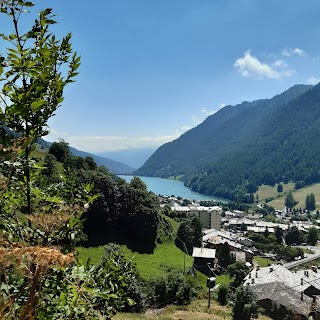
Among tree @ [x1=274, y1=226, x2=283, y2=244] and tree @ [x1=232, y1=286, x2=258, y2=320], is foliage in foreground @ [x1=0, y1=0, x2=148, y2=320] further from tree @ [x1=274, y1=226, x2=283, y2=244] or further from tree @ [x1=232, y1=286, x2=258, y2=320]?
tree @ [x1=274, y1=226, x2=283, y2=244]

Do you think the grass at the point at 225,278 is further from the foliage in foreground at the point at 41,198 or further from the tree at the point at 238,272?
the foliage in foreground at the point at 41,198

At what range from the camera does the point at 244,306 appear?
2680 cm

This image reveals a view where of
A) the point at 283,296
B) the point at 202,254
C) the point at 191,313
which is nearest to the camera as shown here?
the point at 191,313

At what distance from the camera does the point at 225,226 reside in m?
127

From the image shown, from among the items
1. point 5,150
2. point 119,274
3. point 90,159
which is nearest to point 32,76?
point 5,150

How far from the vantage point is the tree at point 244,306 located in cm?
2620

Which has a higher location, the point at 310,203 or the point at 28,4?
the point at 28,4

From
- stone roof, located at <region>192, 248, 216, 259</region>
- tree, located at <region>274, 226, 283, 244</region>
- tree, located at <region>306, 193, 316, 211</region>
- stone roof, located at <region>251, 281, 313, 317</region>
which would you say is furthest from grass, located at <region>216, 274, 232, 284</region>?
tree, located at <region>306, 193, 316, 211</region>

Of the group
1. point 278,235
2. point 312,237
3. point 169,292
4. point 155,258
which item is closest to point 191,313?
point 169,292

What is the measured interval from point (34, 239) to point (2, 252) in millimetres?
1109

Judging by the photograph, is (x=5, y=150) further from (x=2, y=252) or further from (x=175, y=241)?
(x=175, y=241)

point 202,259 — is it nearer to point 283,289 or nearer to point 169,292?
point 283,289

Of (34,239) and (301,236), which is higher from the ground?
(34,239)

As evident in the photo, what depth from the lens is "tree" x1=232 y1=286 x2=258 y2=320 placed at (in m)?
26.2
